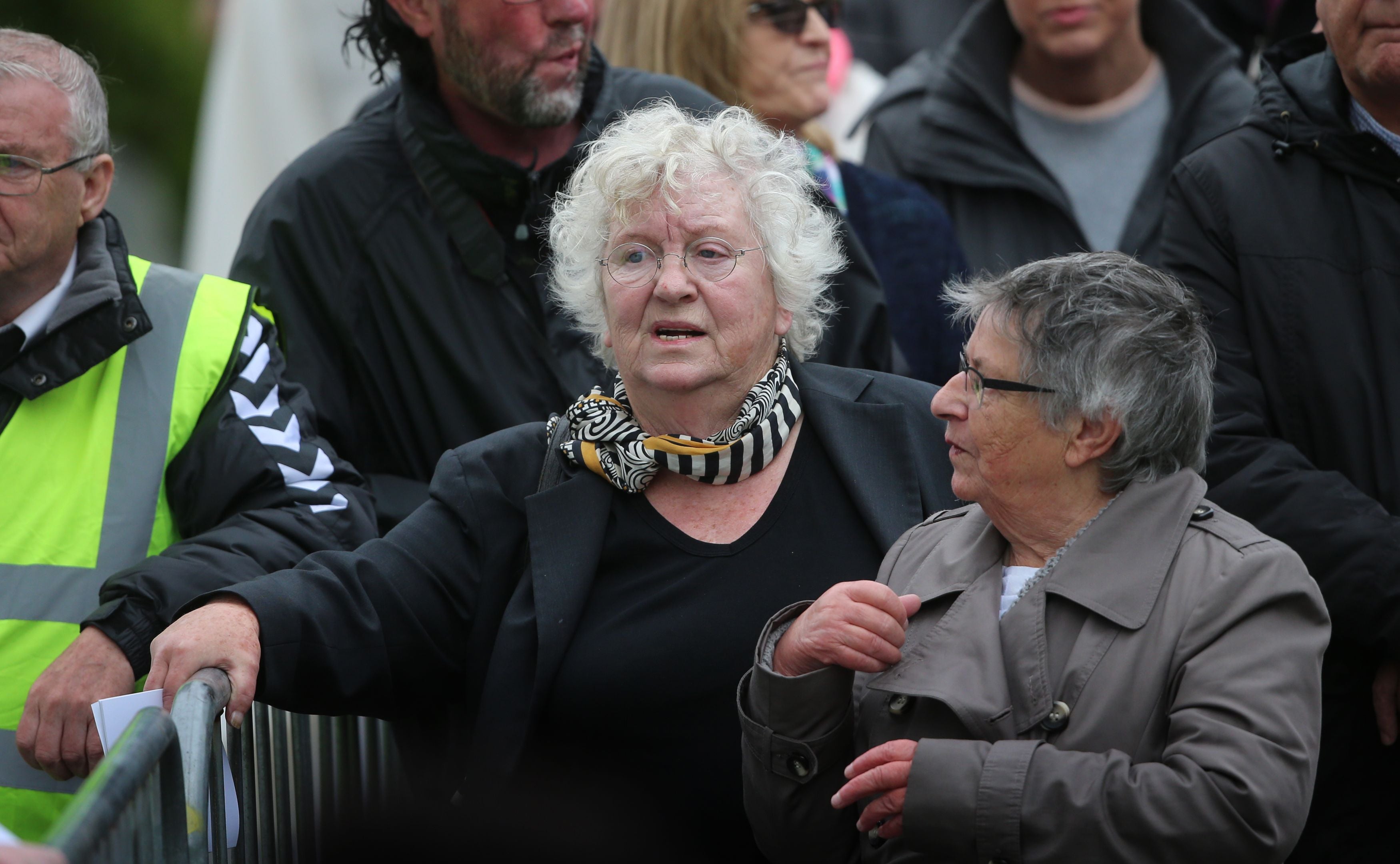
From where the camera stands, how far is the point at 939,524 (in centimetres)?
296

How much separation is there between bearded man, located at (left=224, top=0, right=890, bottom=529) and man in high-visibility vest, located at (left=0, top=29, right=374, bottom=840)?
1.47 ft

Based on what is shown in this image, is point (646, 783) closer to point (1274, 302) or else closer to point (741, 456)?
point (741, 456)

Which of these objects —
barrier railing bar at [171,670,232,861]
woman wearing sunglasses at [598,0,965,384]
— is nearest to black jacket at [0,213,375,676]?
barrier railing bar at [171,670,232,861]

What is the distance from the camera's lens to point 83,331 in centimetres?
334

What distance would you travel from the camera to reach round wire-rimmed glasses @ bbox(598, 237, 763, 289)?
10.6ft

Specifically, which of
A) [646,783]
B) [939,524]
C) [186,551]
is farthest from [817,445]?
[186,551]

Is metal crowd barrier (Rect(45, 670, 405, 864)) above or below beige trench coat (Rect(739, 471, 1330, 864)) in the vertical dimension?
below

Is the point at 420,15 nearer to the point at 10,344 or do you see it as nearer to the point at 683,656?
the point at 10,344

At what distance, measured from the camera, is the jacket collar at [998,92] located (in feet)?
16.2

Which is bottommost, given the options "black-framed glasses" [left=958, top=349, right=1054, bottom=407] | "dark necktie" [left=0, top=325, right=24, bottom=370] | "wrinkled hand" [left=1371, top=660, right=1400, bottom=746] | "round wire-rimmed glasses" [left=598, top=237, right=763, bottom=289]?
"wrinkled hand" [left=1371, top=660, right=1400, bottom=746]

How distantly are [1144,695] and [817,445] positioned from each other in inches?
42.2

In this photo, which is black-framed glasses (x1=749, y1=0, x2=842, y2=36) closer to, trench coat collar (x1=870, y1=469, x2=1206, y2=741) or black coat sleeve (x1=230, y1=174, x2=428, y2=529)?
black coat sleeve (x1=230, y1=174, x2=428, y2=529)

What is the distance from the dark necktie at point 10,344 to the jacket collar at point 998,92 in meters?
2.88

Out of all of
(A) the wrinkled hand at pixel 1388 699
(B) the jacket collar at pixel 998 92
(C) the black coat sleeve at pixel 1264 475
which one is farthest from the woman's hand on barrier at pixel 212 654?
(B) the jacket collar at pixel 998 92
